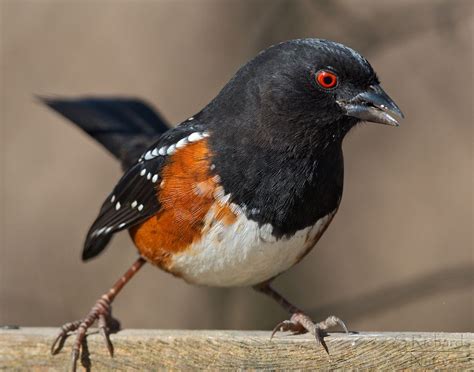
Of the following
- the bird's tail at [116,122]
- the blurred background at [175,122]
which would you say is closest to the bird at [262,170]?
the bird's tail at [116,122]

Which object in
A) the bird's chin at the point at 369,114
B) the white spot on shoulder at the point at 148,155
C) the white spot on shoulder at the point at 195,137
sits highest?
the bird's chin at the point at 369,114

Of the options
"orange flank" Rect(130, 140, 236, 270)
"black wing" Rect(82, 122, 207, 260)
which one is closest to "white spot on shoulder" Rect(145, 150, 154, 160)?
"black wing" Rect(82, 122, 207, 260)

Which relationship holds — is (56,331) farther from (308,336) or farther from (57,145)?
(57,145)

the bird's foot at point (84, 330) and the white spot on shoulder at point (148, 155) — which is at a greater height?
the white spot on shoulder at point (148, 155)

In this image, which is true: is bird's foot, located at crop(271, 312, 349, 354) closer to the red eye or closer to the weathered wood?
the weathered wood

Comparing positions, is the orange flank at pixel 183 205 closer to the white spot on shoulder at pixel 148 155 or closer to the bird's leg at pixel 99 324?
the white spot on shoulder at pixel 148 155

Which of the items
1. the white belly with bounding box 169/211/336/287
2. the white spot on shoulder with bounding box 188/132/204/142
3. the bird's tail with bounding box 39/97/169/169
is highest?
the bird's tail with bounding box 39/97/169/169
